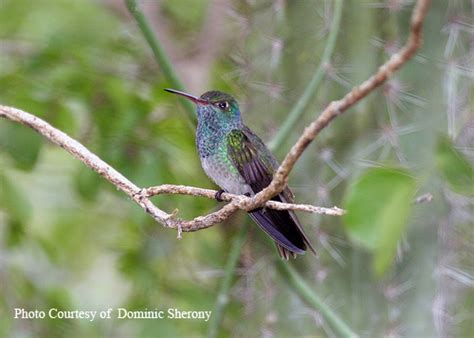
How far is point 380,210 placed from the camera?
124 centimetres

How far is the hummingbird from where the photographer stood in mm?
2273

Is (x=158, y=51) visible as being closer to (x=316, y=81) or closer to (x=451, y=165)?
(x=316, y=81)

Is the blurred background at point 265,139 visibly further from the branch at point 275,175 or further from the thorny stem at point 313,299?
the branch at point 275,175

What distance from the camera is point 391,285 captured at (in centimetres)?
283

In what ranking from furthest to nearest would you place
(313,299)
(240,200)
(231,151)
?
(313,299), (231,151), (240,200)

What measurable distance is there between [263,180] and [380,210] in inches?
40.6

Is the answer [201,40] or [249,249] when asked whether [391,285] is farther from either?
[201,40]

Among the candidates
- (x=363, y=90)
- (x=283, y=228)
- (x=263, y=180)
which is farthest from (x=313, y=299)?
(x=363, y=90)

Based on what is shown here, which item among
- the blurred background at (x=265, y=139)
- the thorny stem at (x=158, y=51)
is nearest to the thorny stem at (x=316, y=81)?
the blurred background at (x=265, y=139)

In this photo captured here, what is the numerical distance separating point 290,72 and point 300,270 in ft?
2.55

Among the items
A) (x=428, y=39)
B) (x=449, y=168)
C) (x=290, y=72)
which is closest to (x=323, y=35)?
(x=290, y=72)

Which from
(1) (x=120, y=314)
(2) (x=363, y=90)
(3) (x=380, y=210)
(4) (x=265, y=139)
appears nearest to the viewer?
(2) (x=363, y=90)

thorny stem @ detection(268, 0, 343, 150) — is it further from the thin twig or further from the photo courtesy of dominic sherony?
the photo courtesy of dominic sherony

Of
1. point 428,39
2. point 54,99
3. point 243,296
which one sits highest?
point 428,39
